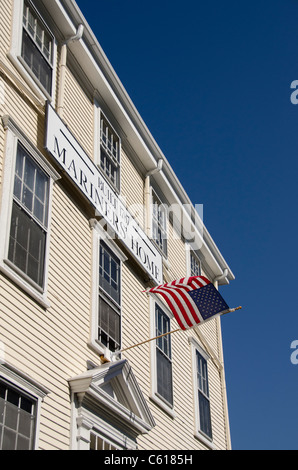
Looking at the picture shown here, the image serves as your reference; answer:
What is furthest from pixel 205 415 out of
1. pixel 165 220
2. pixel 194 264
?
pixel 165 220

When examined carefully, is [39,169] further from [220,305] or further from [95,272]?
[220,305]

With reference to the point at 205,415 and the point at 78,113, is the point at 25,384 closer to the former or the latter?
the point at 78,113

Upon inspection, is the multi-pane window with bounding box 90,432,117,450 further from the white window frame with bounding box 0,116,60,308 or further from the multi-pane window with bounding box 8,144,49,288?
the multi-pane window with bounding box 8,144,49,288

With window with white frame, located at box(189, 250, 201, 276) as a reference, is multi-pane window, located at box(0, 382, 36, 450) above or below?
below

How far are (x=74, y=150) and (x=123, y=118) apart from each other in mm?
3333

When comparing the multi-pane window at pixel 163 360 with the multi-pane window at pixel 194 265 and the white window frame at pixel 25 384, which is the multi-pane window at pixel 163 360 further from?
the white window frame at pixel 25 384

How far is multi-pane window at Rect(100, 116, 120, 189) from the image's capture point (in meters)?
14.1

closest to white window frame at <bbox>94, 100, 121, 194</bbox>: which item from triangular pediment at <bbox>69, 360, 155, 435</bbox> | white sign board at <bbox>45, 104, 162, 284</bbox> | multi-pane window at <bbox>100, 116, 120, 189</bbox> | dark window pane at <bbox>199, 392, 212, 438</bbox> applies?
multi-pane window at <bbox>100, 116, 120, 189</bbox>

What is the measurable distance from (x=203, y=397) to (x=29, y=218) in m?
8.34

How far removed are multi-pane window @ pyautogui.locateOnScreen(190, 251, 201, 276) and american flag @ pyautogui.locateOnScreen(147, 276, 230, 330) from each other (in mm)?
5695

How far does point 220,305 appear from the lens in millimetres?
12438

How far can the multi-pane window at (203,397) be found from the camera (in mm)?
15983
